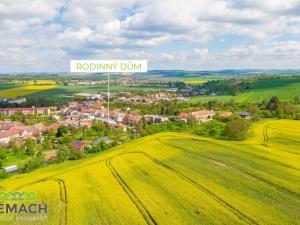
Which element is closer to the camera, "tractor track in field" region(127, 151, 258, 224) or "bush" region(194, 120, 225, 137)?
"tractor track in field" region(127, 151, 258, 224)

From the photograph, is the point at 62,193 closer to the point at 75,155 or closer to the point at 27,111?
the point at 75,155

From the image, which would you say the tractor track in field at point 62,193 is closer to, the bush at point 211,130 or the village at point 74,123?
the village at point 74,123

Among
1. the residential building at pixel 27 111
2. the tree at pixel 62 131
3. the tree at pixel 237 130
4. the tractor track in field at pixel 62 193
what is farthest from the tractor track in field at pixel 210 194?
the residential building at pixel 27 111

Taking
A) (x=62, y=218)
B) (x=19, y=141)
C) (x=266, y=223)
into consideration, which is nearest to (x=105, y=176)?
(x=62, y=218)
